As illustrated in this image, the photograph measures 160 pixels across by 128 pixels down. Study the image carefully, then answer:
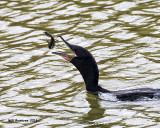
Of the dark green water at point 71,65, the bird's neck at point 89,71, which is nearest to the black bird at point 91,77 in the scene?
the bird's neck at point 89,71

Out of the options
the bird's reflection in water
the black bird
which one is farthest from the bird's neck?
the bird's reflection in water

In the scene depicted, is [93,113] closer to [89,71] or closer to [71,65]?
[89,71]

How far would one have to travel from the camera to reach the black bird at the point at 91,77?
1099 cm

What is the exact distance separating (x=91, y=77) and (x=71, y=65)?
2115mm

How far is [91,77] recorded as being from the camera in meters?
11.6

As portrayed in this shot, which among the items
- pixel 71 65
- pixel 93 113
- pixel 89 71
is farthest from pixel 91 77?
pixel 71 65

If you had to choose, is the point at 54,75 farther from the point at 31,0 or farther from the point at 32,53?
the point at 31,0

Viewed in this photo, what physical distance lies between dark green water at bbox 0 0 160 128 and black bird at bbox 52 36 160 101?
15 centimetres

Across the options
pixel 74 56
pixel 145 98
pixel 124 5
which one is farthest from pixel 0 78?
pixel 124 5

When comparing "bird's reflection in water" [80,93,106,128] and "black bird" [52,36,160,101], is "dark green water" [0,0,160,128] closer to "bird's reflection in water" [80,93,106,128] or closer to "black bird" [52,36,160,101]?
"bird's reflection in water" [80,93,106,128]

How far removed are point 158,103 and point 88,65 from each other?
5.05 feet

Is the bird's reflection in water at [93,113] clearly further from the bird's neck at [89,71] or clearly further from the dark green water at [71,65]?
the bird's neck at [89,71]

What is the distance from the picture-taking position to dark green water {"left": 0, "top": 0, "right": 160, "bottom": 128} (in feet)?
35.0

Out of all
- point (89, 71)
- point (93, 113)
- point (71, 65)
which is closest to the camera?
point (93, 113)
